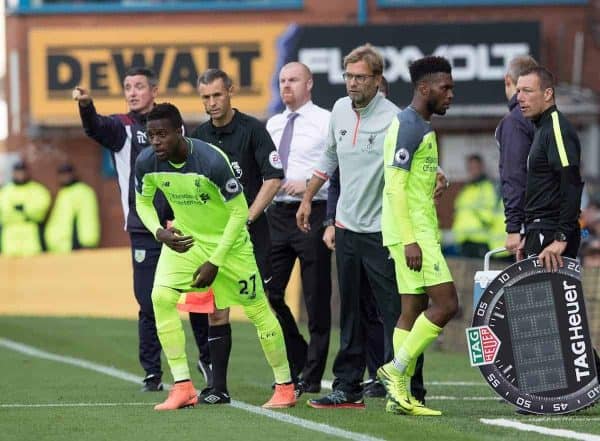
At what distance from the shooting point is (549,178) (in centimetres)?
1019

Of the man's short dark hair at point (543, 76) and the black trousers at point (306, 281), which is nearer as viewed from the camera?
the man's short dark hair at point (543, 76)

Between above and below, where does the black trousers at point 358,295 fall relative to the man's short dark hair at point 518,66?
below

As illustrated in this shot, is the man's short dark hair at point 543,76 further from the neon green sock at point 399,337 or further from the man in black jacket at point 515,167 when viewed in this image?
the neon green sock at point 399,337

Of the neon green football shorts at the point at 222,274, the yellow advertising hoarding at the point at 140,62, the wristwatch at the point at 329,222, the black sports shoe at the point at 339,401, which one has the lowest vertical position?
the black sports shoe at the point at 339,401

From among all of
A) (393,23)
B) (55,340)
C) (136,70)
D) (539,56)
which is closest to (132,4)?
(393,23)

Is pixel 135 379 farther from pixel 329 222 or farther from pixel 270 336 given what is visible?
pixel 270 336

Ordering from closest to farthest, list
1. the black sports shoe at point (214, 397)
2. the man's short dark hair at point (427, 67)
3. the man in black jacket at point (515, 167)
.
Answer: the man's short dark hair at point (427, 67), the black sports shoe at point (214, 397), the man in black jacket at point (515, 167)

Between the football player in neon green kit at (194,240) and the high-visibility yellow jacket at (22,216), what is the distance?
45.0 ft

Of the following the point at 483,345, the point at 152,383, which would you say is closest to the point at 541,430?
the point at 483,345

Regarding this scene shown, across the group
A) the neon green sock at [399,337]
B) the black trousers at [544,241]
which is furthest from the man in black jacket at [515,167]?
the neon green sock at [399,337]

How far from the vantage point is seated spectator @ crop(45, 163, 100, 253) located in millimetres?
24922

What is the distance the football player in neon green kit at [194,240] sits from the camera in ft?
33.5

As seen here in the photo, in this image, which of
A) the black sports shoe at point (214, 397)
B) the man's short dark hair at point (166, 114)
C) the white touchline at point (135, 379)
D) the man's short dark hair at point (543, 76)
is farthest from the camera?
the black sports shoe at point (214, 397)

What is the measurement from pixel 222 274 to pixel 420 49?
53.6 feet
